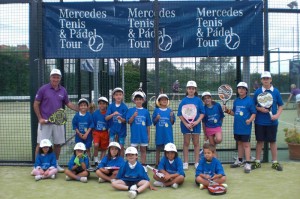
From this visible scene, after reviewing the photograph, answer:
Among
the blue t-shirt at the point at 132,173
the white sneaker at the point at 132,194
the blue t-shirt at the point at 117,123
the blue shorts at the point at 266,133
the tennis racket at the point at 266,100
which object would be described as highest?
the tennis racket at the point at 266,100

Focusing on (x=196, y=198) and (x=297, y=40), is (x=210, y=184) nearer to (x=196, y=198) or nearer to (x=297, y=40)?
(x=196, y=198)

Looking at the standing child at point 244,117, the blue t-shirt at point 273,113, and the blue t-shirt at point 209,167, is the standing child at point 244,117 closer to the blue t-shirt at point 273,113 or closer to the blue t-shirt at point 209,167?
the blue t-shirt at point 273,113

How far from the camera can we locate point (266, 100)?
7.16 m

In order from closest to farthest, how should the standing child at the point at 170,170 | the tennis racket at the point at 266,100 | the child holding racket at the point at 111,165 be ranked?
the standing child at the point at 170,170
the child holding racket at the point at 111,165
the tennis racket at the point at 266,100

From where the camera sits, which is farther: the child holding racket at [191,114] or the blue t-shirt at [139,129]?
the child holding racket at [191,114]

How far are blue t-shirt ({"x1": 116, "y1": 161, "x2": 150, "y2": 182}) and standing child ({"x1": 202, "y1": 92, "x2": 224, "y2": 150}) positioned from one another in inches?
72.8

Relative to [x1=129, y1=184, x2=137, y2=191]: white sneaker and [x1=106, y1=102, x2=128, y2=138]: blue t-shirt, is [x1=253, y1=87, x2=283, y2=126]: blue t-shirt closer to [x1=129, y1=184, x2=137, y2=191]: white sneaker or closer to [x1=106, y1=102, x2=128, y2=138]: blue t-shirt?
[x1=106, y1=102, x2=128, y2=138]: blue t-shirt

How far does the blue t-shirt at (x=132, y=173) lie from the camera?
19.7 feet

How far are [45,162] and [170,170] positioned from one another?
2.17 meters

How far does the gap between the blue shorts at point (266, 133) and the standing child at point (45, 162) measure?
3.64 meters

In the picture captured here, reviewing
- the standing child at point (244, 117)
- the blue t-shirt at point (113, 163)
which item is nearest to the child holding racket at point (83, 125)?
the blue t-shirt at point (113, 163)

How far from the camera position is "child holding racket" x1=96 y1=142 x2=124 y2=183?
20.9 feet

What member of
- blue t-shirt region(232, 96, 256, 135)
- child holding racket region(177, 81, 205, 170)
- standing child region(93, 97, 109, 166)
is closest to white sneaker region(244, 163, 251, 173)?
blue t-shirt region(232, 96, 256, 135)

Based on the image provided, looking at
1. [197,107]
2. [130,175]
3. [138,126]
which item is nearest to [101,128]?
[138,126]
